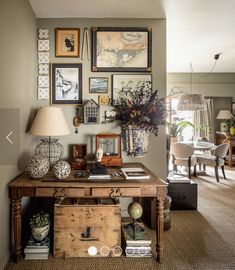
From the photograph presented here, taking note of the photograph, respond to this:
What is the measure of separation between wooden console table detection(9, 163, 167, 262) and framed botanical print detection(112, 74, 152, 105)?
1127mm

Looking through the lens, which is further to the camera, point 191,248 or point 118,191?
point 191,248

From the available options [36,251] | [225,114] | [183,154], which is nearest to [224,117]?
[225,114]

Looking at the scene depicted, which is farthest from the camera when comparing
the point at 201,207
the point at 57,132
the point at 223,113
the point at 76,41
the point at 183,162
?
the point at 223,113

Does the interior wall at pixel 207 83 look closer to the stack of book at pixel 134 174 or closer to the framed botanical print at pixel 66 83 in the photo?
the framed botanical print at pixel 66 83

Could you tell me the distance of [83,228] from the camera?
207 cm

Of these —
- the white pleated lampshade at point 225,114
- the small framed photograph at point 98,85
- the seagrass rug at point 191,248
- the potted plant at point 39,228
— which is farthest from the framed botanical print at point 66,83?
the white pleated lampshade at point 225,114

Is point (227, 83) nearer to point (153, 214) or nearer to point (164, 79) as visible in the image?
point (164, 79)

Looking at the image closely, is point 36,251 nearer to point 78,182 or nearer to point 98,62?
point 78,182

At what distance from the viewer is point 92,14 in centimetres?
267

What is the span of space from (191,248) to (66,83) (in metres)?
2.18

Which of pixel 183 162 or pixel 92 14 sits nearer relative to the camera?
pixel 92 14

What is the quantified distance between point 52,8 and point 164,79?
1.45 metres

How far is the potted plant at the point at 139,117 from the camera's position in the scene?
2539 millimetres

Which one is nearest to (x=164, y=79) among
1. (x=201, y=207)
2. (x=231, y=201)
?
(x=201, y=207)
